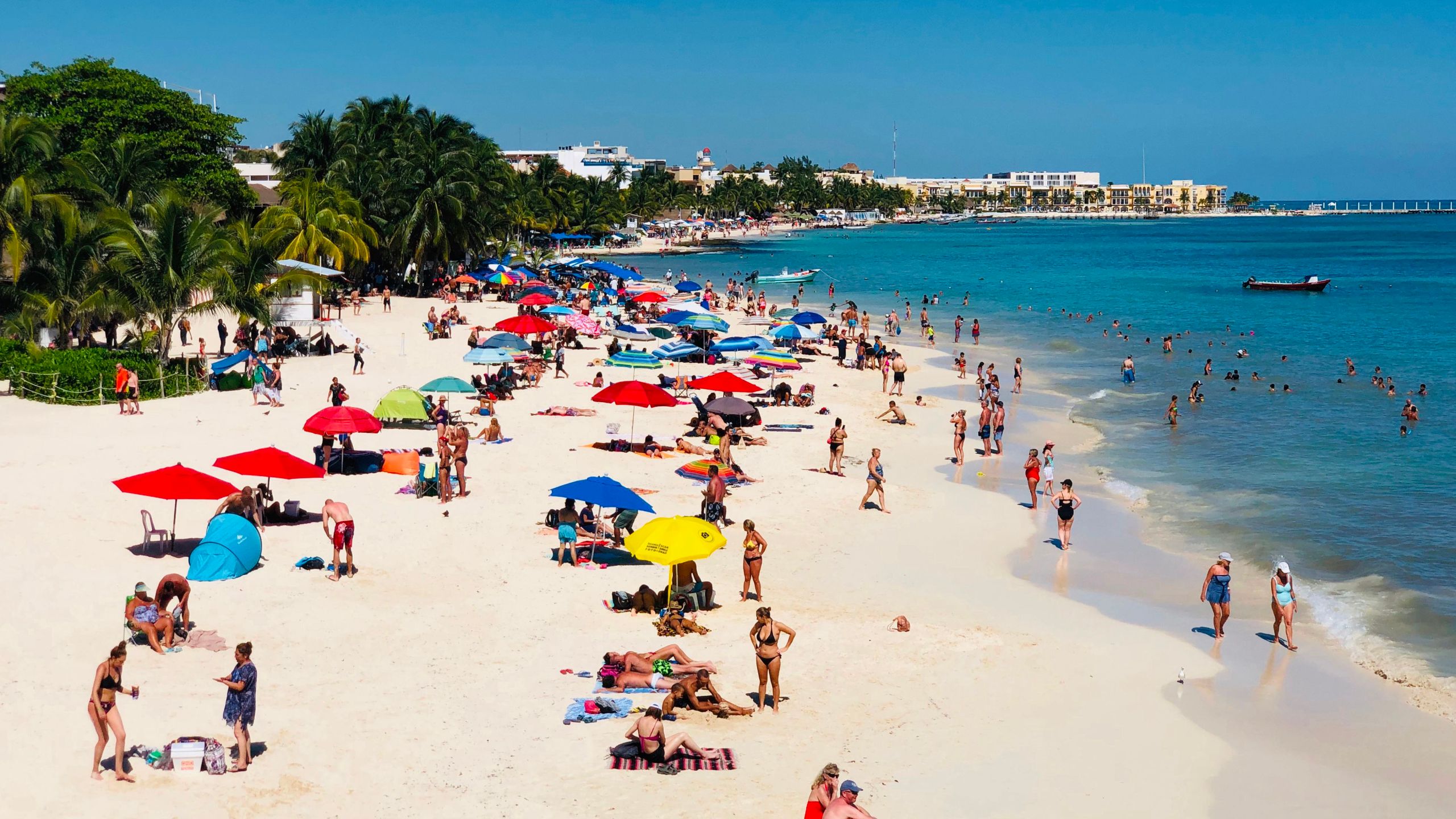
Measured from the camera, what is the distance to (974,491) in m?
21.7

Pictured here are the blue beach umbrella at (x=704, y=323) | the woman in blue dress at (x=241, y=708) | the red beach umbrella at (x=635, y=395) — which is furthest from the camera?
the blue beach umbrella at (x=704, y=323)

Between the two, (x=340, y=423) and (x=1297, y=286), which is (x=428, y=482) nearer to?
(x=340, y=423)

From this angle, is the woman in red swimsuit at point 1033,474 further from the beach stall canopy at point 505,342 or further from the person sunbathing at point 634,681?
Answer: the beach stall canopy at point 505,342

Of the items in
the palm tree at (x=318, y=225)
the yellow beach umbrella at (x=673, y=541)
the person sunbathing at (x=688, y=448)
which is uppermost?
the palm tree at (x=318, y=225)

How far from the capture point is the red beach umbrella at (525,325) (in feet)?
107

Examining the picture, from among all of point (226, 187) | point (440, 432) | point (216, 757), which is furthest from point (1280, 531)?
point (226, 187)

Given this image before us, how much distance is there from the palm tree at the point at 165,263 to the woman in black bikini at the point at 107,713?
18454 mm

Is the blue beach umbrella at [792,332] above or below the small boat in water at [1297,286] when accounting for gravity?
below

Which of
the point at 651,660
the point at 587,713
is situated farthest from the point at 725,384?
the point at 587,713

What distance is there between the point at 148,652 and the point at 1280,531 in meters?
17.0

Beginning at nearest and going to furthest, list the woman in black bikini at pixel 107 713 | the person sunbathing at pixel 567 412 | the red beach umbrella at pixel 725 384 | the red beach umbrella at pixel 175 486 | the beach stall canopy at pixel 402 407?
1. the woman in black bikini at pixel 107 713
2. the red beach umbrella at pixel 175 486
3. the beach stall canopy at pixel 402 407
4. the red beach umbrella at pixel 725 384
5. the person sunbathing at pixel 567 412

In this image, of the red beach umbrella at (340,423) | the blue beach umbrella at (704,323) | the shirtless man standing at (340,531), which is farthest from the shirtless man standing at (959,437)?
the shirtless man standing at (340,531)

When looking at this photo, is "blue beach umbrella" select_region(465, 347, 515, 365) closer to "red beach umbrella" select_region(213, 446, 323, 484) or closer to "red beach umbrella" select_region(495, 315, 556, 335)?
"red beach umbrella" select_region(495, 315, 556, 335)

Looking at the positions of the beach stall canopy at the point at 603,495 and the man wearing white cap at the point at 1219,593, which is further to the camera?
the beach stall canopy at the point at 603,495
